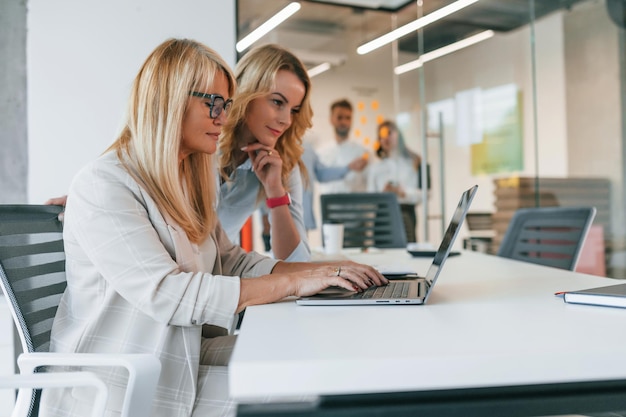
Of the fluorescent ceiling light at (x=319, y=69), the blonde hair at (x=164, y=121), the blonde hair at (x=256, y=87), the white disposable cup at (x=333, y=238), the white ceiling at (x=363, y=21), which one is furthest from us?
the fluorescent ceiling light at (x=319, y=69)

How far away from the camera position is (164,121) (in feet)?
4.52

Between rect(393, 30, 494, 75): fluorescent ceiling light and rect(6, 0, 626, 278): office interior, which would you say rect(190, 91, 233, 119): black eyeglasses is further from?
rect(393, 30, 494, 75): fluorescent ceiling light

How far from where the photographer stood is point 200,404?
1256 mm

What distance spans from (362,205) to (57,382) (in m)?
2.32

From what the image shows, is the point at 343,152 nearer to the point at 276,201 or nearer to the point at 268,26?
the point at 268,26

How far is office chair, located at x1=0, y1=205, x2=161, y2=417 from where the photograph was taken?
1104 millimetres

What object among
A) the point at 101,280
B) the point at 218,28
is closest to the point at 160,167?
the point at 101,280

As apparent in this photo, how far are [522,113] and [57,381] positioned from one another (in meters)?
3.77

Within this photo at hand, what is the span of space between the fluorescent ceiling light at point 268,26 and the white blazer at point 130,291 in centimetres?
533

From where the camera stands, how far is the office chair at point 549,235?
7.45ft

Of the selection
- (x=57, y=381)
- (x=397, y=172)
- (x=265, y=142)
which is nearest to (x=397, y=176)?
(x=397, y=172)

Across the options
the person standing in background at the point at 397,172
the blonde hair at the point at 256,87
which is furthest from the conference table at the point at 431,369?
the person standing in background at the point at 397,172

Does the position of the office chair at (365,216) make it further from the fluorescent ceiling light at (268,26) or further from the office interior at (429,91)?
the fluorescent ceiling light at (268,26)

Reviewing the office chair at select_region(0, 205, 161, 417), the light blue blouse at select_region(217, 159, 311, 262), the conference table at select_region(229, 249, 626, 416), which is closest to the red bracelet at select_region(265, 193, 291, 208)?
the light blue blouse at select_region(217, 159, 311, 262)
